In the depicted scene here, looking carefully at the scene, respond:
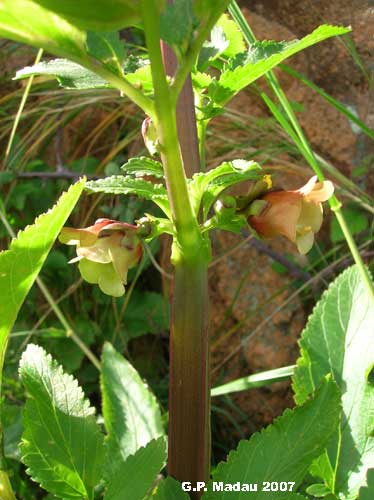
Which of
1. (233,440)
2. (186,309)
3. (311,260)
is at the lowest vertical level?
(233,440)

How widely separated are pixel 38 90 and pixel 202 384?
1020 mm

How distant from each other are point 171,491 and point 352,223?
2.21 feet

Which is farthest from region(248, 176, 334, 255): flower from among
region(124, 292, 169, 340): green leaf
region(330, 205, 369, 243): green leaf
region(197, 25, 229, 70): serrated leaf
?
region(124, 292, 169, 340): green leaf

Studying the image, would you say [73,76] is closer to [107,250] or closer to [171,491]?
[107,250]

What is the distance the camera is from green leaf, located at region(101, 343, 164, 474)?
73 cm

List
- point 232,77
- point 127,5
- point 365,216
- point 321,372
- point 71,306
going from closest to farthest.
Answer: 1. point 127,5
2. point 232,77
3. point 321,372
4. point 365,216
5. point 71,306

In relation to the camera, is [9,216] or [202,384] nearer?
[202,384]

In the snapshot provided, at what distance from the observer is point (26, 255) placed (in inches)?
19.6

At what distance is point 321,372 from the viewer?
2.17 feet

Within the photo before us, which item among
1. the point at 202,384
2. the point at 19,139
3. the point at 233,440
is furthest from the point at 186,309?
the point at 19,139

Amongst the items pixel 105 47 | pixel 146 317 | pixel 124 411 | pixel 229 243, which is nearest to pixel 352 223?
pixel 229 243

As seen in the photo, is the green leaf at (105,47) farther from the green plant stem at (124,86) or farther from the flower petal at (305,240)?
Answer: the flower petal at (305,240)

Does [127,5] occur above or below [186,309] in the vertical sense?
above

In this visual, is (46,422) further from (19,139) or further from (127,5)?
(19,139)
